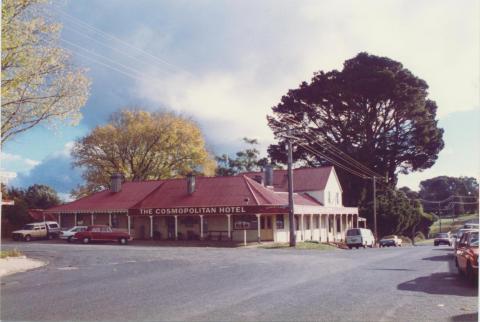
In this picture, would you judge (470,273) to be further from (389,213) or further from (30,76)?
(389,213)

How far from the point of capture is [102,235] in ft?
138

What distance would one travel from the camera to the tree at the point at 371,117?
201ft

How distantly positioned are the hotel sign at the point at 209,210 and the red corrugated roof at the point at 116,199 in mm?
2662

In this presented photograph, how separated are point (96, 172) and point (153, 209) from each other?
22.1m

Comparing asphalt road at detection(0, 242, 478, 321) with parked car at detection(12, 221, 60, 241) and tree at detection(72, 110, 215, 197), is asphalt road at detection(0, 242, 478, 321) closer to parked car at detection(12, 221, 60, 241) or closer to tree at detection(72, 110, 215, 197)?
parked car at detection(12, 221, 60, 241)

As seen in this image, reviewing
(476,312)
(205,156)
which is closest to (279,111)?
(205,156)

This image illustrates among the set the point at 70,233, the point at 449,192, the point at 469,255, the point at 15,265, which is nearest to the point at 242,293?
the point at 469,255

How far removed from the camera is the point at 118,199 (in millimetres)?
51812

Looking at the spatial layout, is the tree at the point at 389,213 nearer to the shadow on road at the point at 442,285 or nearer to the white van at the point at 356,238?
the white van at the point at 356,238

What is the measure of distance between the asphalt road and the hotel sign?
20441mm

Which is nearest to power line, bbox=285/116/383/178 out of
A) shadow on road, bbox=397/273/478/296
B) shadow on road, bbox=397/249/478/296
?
shadow on road, bbox=397/249/478/296

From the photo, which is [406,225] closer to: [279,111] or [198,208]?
[279,111]

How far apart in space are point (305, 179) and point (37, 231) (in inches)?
1027

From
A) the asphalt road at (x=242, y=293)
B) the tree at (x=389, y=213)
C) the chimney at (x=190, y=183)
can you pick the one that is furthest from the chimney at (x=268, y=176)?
the asphalt road at (x=242, y=293)
